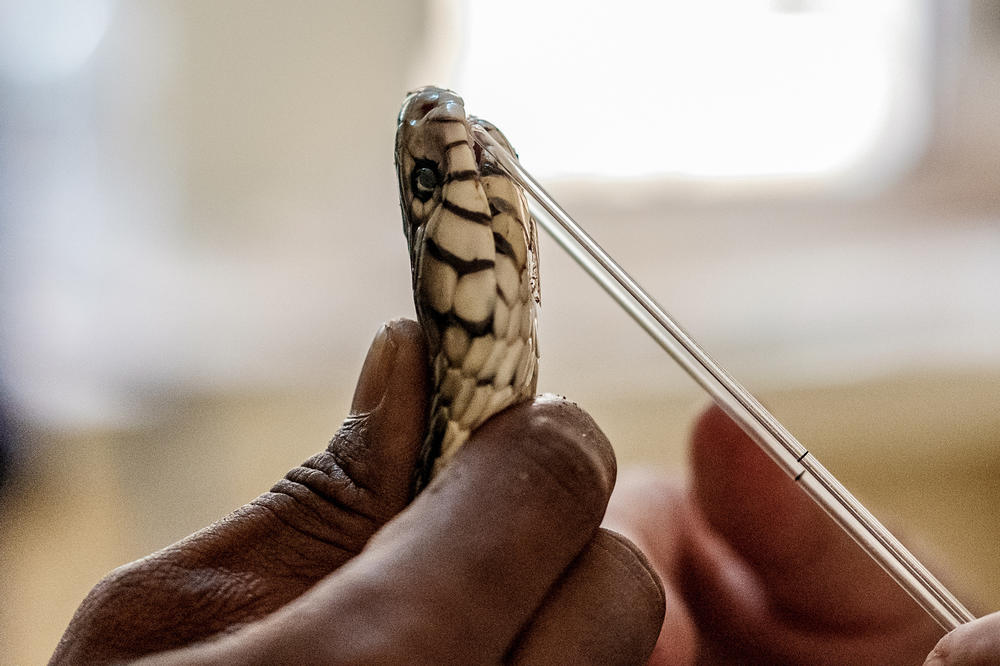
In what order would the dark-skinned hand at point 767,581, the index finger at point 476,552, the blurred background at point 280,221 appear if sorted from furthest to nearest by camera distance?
the blurred background at point 280,221, the dark-skinned hand at point 767,581, the index finger at point 476,552

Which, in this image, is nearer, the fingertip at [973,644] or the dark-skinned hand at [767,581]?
the fingertip at [973,644]

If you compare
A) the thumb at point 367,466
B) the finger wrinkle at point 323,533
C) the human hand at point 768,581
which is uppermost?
A: the thumb at point 367,466

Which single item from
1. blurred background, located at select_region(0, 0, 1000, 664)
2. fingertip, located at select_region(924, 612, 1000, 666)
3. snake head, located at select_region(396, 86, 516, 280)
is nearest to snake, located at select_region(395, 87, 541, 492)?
snake head, located at select_region(396, 86, 516, 280)

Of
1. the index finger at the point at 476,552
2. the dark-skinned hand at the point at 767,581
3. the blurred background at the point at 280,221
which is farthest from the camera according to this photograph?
the blurred background at the point at 280,221

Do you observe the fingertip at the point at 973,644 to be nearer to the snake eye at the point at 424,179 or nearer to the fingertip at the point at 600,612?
the fingertip at the point at 600,612

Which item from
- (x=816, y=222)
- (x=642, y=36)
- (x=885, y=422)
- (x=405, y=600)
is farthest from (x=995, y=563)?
(x=405, y=600)

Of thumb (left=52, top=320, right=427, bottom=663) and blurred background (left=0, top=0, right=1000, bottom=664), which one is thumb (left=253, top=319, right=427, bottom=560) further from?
blurred background (left=0, top=0, right=1000, bottom=664)

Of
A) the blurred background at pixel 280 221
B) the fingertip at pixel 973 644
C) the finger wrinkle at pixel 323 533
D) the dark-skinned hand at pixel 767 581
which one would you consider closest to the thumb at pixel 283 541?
the finger wrinkle at pixel 323 533
